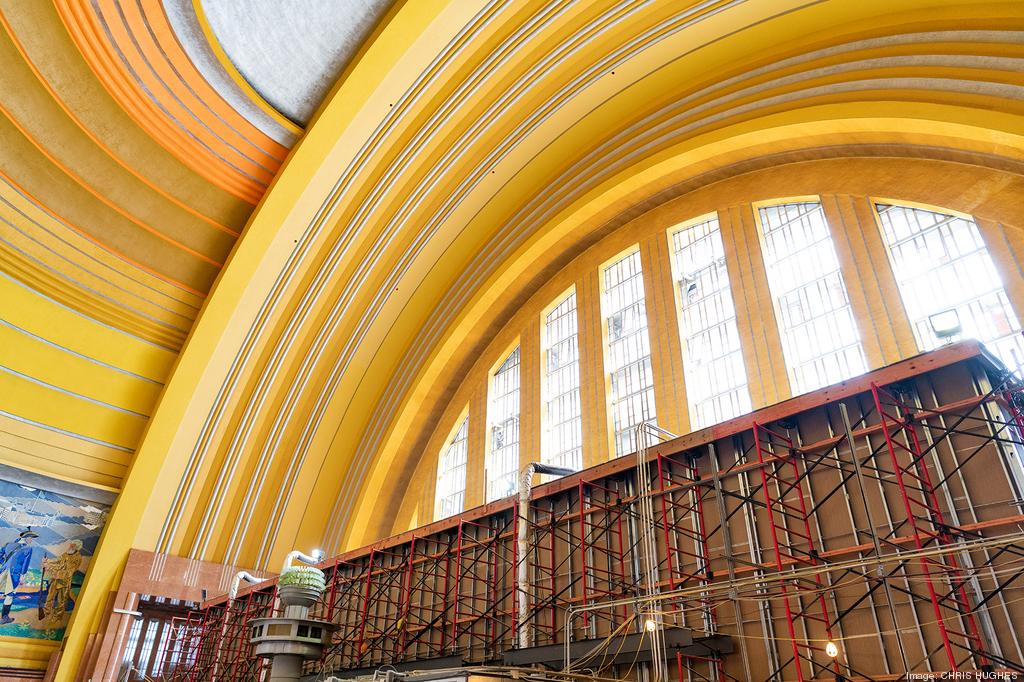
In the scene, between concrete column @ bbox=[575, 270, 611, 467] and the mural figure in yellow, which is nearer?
the mural figure in yellow

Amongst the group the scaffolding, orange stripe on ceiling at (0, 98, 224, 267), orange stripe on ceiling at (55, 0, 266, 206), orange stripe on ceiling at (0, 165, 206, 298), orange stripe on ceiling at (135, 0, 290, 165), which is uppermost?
orange stripe on ceiling at (135, 0, 290, 165)

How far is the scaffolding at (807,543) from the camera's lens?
414 inches

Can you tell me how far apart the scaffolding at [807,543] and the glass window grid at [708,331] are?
451cm

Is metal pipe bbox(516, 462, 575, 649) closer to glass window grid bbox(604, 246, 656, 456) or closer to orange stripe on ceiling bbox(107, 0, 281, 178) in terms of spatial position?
glass window grid bbox(604, 246, 656, 456)

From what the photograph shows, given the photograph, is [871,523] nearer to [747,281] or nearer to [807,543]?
[807,543]

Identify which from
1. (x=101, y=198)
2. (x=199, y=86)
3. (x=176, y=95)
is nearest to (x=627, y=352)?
(x=199, y=86)

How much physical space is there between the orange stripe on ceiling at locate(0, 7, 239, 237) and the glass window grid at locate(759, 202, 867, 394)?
695 inches

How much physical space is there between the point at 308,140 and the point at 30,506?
46.9 feet

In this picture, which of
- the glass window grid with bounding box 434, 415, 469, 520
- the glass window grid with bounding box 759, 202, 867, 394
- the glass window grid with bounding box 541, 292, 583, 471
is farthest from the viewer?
the glass window grid with bounding box 434, 415, 469, 520

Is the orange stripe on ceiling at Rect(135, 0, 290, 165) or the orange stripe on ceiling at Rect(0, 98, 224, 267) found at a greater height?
the orange stripe on ceiling at Rect(135, 0, 290, 165)

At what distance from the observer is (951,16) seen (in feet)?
52.7

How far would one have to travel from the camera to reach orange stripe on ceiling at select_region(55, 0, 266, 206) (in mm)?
17547

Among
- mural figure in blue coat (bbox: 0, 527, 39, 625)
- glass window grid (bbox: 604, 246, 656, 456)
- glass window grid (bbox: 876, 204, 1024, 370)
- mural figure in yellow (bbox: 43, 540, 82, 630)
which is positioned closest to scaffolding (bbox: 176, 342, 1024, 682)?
glass window grid (bbox: 876, 204, 1024, 370)

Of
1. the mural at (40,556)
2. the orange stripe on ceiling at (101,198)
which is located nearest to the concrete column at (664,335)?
the orange stripe on ceiling at (101,198)
